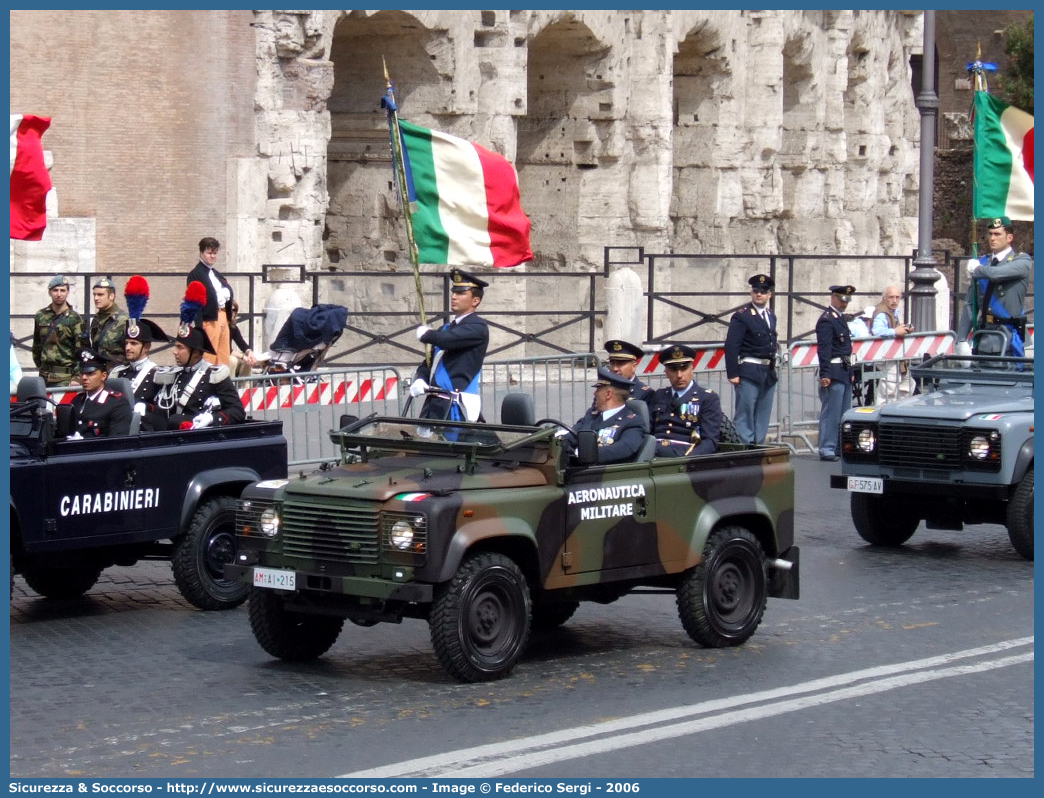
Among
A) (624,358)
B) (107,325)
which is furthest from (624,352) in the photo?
(107,325)

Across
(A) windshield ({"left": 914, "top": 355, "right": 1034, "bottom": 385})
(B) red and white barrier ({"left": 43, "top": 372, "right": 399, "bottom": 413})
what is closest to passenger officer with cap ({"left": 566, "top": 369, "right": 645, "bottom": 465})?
(A) windshield ({"left": 914, "top": 355, "right": 1034, "bottom": 385})

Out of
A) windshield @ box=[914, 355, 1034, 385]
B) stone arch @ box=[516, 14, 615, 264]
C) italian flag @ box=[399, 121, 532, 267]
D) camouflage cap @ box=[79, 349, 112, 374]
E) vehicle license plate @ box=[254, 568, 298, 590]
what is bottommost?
vehicle license plate @ box=[254, 568, 298, 590]

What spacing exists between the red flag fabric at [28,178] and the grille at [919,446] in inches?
268

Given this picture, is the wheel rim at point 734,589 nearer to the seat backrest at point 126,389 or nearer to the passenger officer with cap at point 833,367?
the seat backrest at point 126,389

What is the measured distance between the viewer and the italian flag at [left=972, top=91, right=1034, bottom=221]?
1959cm

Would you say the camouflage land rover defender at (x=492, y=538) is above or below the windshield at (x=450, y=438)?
below

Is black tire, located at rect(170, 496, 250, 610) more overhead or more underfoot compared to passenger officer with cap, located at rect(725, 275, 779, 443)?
more underfoot

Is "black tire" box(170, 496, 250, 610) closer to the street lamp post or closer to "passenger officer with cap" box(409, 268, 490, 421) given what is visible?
"passenger officer with cap" box(409, 268, 490, 421)

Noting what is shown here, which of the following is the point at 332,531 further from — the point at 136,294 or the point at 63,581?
the point at 136,294

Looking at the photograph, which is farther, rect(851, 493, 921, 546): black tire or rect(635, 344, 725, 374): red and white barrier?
rect(635, 344, 725, 374): red and white barrier

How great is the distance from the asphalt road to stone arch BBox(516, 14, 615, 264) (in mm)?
19790

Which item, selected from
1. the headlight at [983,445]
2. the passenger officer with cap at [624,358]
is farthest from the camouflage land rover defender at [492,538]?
the headlight at [983,445]

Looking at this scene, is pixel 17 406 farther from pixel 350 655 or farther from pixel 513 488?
pixel 513 488

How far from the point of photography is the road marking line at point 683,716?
7.73 meters
